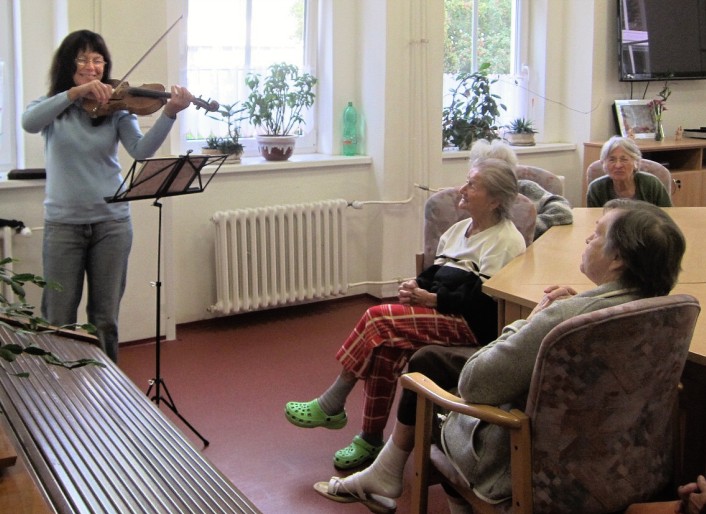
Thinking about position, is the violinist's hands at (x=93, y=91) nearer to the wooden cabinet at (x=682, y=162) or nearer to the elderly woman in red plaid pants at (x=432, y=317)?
the elderly woman in red plaid pants at (x=432, y=317)

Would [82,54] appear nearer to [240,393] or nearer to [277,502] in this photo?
[240,393]

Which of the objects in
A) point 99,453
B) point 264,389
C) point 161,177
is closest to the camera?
point 99,453

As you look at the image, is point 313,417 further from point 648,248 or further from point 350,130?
point 350,130

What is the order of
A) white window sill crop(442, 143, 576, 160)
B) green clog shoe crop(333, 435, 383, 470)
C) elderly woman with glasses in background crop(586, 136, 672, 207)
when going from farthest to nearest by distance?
white window sill crop(442, 143, 576, 160), elderly woman with glasses in background crop(586, 136, 672, 207), green clog shoe crop(333, 435, 383, 470)

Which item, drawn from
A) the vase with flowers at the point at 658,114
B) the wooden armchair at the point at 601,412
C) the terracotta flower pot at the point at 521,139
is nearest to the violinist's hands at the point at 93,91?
the wooden armchair at the point at 601,412

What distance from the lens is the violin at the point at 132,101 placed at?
3.15m

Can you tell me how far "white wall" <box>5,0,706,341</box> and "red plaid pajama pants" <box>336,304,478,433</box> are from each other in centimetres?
169

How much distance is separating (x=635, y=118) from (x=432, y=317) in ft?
12.2

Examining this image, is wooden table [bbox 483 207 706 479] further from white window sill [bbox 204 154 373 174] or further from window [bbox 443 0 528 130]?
window [bbox 443 0 528 130]

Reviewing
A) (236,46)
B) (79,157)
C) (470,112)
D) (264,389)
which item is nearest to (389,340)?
(264,389)

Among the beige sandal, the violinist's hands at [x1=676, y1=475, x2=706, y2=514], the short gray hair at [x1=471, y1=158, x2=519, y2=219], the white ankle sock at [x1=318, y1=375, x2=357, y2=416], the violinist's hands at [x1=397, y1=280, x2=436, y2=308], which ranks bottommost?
the beige sandal

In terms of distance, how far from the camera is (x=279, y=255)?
4746 millimetres

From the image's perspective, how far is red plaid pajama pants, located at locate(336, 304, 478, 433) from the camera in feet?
9.26

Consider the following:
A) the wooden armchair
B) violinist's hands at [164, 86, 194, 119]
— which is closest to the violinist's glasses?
violinist's hands at [164, 86, 194, 119]
